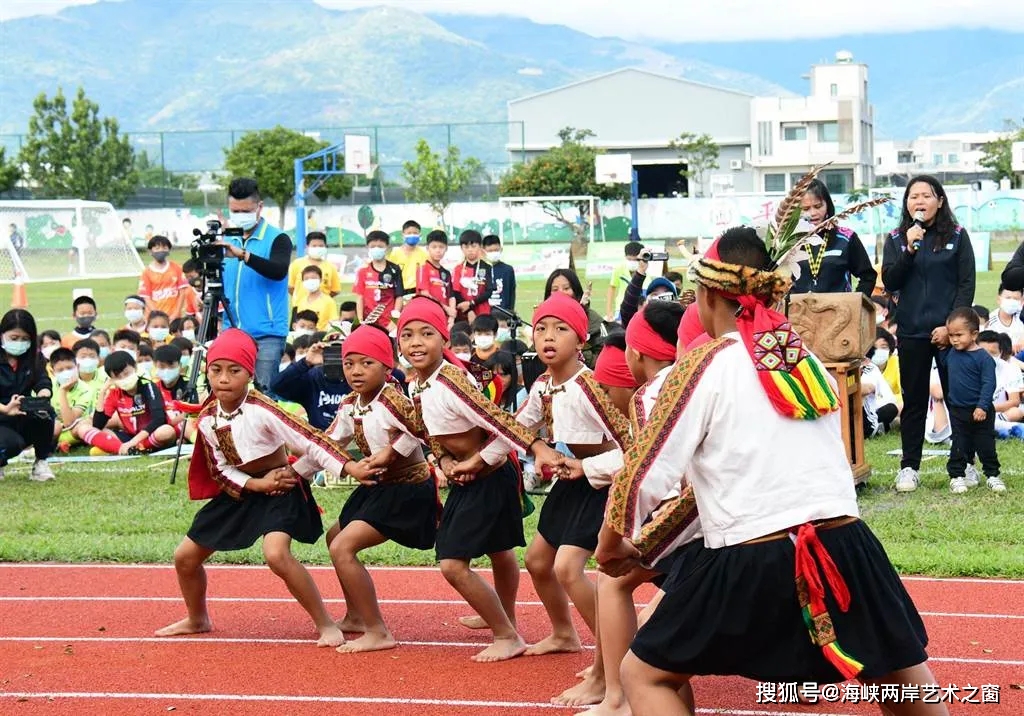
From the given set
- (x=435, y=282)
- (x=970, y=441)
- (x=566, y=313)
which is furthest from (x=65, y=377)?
(x=566, y=313)

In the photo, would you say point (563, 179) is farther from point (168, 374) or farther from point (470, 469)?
point (470, 469)

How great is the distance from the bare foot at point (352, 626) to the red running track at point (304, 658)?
0.19m

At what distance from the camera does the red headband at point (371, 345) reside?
23.2 ft

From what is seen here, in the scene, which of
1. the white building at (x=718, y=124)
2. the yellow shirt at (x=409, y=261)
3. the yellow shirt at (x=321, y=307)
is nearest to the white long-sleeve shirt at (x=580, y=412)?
the yellow shirt at (x=321, y=307)

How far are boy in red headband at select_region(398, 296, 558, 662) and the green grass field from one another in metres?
2.31

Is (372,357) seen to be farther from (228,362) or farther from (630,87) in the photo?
(630,87)

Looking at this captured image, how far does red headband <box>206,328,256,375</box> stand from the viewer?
23.0ft

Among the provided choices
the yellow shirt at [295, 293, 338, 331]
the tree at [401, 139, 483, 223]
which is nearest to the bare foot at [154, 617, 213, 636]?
the yellow shirt at [295, 293, 338, 331]

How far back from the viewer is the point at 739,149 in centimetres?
9012

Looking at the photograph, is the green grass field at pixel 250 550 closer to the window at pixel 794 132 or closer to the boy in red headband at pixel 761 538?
the boy in red headband at pixel 761 538

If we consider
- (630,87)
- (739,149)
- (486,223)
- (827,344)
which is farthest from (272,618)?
(630,87)

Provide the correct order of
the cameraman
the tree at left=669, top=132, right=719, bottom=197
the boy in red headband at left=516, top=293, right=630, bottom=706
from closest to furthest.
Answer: the boy in red headband at left=516, top=293, right=630, bottom=706
the cameraman
the tree at left=669, top=132, right=719, bottom=197

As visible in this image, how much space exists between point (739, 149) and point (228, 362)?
281 feet

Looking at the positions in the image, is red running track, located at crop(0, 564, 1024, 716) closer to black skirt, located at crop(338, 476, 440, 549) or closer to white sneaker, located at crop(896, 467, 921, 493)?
black skirt, located at crop(338, 476, 440, 549)
